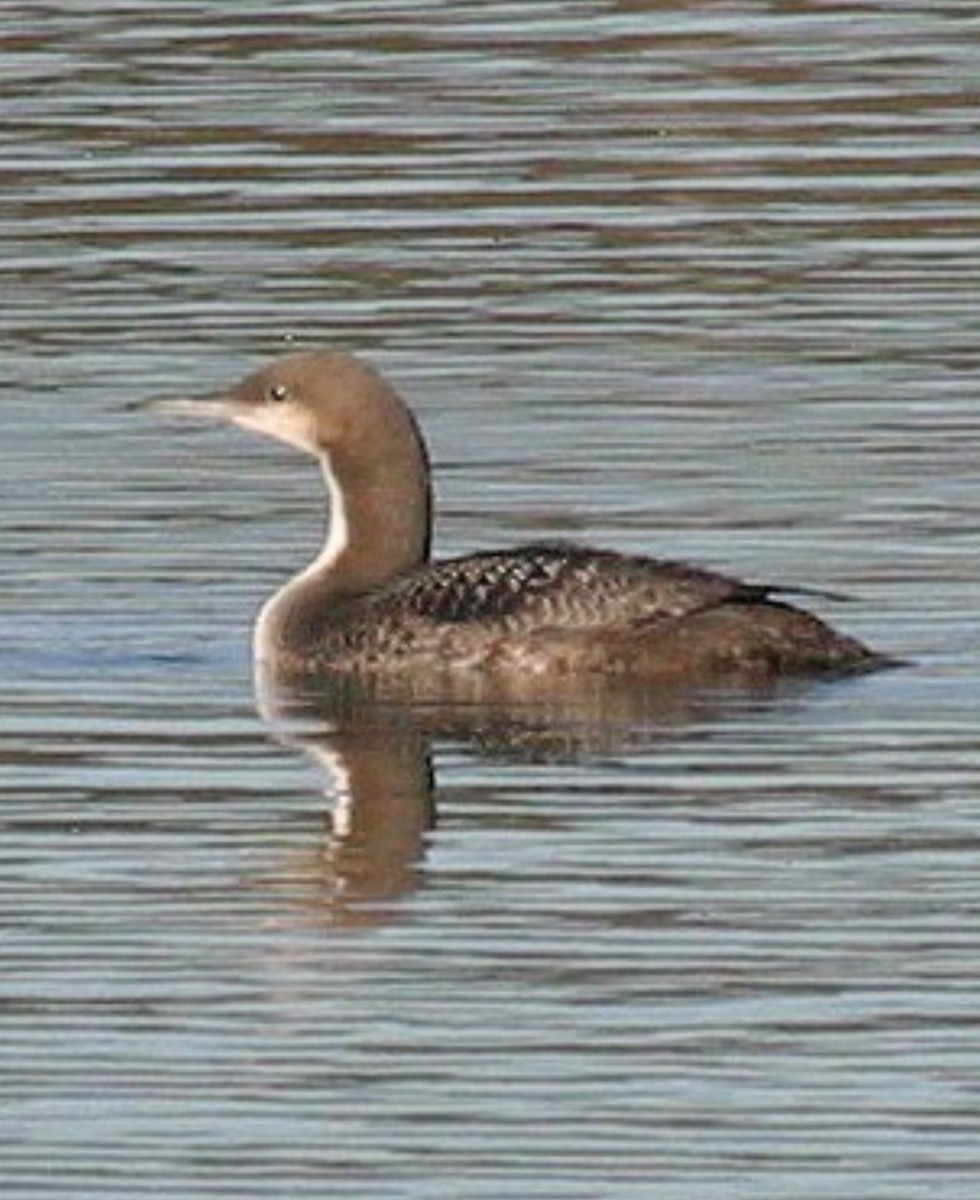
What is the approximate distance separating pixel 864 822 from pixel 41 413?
664 cm

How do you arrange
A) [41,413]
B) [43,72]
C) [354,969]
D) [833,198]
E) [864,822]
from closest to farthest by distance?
[354,969], [864,822], [41,413], [833,198], [43,72]

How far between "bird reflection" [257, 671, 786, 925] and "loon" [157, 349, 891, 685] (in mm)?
90

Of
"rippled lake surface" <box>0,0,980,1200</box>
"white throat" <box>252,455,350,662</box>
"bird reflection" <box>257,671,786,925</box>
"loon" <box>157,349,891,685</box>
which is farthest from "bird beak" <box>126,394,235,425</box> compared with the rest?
"bird reflection" <box>257,671,786,925</box>

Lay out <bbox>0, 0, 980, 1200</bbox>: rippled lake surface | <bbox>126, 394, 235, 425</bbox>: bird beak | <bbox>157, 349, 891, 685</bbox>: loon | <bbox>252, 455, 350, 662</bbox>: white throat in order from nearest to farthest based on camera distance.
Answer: <bbox>0, 0, 980, 1200</bbox>: rippled lake surface → <bbox>157, 349, 891, 685</bbox>: loon → <bbox>252, 455, 350, 662</bbox>: white throat → <bbox>126, 394, 235, 425</bbox>: bird beak

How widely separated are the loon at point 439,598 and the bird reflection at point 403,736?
90 millimetres

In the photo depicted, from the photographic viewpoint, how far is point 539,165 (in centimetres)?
2589

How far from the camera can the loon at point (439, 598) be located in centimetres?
1678

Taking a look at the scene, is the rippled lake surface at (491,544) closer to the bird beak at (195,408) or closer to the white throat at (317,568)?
the white throat at (317,568)

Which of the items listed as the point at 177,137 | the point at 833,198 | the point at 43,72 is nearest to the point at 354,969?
the point at 833,198

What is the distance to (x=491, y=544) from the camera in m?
18.8

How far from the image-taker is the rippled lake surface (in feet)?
39.6

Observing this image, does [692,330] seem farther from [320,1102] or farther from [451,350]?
[320,1102]

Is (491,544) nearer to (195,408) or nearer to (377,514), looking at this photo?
(377,514)

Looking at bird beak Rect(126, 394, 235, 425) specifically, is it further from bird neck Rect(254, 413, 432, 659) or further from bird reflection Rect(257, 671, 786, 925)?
bird reflection Rect(257, 671, 786, 925)
